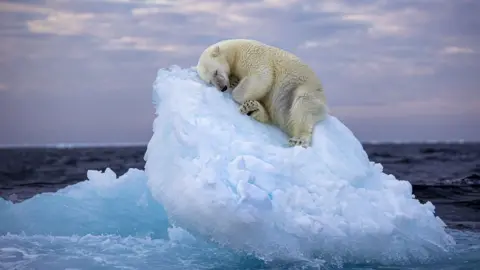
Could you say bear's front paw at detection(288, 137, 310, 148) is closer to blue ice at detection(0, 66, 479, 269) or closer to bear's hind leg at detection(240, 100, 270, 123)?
blue ice at detection(0, 66, 479, 269)

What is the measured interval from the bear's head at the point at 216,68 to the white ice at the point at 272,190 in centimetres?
14

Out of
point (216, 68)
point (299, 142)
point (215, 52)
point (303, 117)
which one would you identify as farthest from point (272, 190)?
point (215, 52)

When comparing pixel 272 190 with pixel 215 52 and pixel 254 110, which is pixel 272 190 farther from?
pixel 215 52

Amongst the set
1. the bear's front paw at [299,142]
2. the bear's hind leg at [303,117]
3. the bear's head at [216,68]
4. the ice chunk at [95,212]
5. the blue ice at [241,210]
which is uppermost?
the bear's head at [216,68]

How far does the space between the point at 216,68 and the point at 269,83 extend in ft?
2.15

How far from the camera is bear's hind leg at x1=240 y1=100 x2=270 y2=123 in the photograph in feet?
24.0

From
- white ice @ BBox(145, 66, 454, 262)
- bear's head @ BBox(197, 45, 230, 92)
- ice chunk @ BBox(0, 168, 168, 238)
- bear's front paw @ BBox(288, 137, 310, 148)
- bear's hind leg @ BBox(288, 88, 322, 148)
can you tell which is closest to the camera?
white ice @ BBox(145, 66, 454, 262)

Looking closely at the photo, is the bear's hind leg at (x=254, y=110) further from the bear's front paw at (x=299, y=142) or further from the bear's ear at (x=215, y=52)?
the bear's ear at (x=215, y=52)

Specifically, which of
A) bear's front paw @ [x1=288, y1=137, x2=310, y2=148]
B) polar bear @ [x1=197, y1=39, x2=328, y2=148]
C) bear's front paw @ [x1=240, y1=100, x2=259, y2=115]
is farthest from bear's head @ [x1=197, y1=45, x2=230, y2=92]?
bear's front paw @ [x1=288, y1=137, x2=310, y2=148]

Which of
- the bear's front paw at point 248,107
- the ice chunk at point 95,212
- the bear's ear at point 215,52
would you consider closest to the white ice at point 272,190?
the bear's front paw at point 248,107

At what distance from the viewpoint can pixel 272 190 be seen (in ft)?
20.6

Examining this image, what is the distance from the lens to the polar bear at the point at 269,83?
7.34 meters

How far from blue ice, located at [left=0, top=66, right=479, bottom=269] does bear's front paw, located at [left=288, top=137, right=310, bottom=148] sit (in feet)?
0.41

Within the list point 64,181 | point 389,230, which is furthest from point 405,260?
point 64,181
